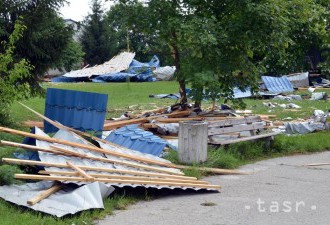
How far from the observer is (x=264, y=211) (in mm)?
7699

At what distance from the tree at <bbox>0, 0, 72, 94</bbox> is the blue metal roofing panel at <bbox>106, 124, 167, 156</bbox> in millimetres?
4715

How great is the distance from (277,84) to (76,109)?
22.8 m

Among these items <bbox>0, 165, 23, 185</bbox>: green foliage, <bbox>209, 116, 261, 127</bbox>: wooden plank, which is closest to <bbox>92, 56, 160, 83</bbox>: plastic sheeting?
<bbox>209, 116, 261, 127</bbox>: wooden plank

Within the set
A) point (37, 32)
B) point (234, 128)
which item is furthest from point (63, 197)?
point (37, 32)

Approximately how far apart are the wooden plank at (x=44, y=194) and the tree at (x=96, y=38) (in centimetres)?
5364

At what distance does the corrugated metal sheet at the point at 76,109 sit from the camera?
12.3 m

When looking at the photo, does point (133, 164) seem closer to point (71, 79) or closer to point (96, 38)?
point (71, 79)

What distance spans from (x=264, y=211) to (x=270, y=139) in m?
5.59

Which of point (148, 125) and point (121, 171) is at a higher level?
point (148, 125)

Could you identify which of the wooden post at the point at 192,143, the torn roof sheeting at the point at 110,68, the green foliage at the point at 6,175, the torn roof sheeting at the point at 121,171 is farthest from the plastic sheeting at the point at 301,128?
the torn roof sheeting at the point at 110,68

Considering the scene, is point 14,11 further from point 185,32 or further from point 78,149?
point 78,149

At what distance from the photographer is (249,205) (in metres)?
8.05

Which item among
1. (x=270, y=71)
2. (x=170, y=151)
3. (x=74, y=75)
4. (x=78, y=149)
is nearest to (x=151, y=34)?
(x=170, y=151)

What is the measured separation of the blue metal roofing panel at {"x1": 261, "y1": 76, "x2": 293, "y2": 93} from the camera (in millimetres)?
32594
